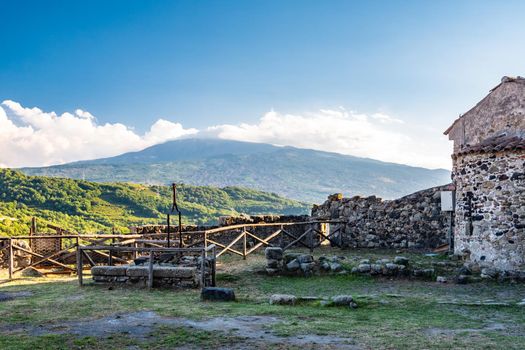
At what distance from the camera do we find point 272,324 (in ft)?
27.6

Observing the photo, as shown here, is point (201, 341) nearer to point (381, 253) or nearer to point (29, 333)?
point (29, 333)

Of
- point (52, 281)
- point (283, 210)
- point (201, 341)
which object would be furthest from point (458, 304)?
point (283, 210)

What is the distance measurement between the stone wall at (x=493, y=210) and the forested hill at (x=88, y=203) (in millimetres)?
24207

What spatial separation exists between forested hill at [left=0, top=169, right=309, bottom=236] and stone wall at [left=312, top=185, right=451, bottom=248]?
18.9 meters

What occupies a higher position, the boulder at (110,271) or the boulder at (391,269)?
the boulder at (110,271)

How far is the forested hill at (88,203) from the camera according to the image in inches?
1442

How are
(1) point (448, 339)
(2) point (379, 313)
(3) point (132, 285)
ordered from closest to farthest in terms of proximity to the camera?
(1) point (448, 339) < (2) point (379, 313) < (3) point (132, 285)

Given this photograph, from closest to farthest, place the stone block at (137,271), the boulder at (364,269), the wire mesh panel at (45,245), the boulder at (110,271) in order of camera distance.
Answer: the stone block at (137,271) → the boulder at (110,271) → the boulder at (364,269) → the wire mesh panel at (45,245)

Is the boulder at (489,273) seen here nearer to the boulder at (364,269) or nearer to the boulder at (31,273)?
the boulder at (364,269)

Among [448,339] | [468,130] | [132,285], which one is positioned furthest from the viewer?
[468,130]

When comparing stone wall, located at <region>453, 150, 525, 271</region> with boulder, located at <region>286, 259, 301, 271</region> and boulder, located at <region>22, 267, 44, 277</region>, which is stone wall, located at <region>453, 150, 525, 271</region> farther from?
boulder, located at <region>22, 267, 44, 277</region>

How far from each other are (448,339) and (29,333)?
21.6 ft

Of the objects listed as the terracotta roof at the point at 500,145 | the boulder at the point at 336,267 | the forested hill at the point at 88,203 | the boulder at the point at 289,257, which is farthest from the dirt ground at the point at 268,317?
the forested hill at the point at 88,203

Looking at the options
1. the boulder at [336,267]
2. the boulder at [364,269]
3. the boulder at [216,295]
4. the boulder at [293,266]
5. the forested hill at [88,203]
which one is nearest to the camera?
the boulder at [216,295]
